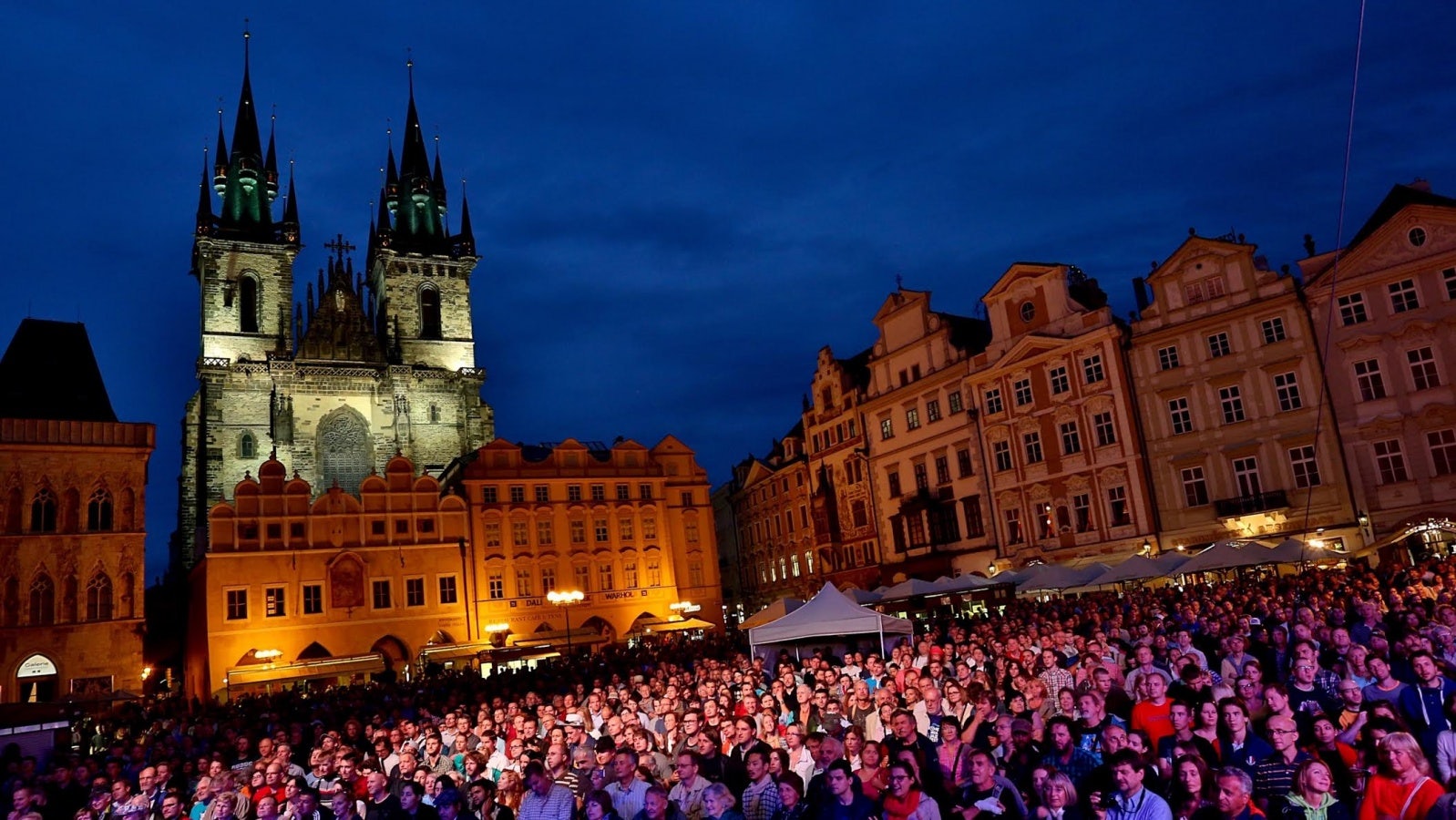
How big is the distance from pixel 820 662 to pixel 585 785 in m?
6.18

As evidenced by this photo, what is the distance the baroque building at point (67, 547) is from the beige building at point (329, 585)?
9.52ft

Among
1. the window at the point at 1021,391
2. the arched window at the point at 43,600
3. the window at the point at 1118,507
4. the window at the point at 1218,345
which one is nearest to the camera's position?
the window at the point at 1218,345

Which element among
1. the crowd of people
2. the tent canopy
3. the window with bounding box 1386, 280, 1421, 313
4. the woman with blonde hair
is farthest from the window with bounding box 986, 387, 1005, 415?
the woman with blonde hair

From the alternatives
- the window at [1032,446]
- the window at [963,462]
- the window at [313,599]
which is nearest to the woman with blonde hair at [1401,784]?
the window at [1032,446]

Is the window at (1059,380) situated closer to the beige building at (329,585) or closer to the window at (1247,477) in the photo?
the window at (1247,477)

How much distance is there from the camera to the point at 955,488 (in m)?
42.4

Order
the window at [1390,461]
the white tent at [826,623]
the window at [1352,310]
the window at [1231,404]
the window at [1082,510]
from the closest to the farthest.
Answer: the white tent at [826,623], the window at [1390,461], the window at [1352,310], the window at [1231,404], the window at [1082,510]

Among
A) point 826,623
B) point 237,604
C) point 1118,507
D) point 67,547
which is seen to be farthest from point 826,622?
point 67,547

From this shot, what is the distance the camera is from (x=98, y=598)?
1464 inches

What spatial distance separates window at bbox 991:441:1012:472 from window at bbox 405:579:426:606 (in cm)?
2383

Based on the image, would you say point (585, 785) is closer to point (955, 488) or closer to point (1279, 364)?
point (1279, 364)

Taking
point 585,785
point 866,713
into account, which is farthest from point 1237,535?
point 585,785

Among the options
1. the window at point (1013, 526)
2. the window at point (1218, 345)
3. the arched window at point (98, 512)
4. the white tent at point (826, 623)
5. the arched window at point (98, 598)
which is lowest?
the white tent at point (826, 623)

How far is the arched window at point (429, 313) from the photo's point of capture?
61.8 meters
